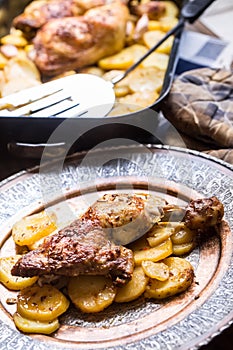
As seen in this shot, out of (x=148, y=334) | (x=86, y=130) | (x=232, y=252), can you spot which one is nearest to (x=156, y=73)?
(x=86, y=130)

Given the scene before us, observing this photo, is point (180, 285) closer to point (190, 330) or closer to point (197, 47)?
point (190, 330)

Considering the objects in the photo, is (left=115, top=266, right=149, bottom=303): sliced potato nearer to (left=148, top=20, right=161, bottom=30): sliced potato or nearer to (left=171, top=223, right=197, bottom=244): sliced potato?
(left=171, top=223, right=197, bottom=244): sliced potato

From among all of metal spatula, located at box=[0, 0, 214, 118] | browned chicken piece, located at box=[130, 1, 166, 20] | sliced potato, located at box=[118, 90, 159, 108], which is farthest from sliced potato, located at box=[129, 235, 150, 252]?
browned chicken piece, located at box=[130, 1, 166, 20]

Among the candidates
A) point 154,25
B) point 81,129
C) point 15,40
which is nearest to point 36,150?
point 81,129

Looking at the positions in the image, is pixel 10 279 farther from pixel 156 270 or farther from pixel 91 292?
pixel 156 270

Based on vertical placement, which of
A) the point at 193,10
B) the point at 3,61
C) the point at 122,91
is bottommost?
the point at 3,61

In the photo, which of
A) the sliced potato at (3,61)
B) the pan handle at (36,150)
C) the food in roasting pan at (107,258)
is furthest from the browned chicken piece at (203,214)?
the sliced potato at (3,61)
